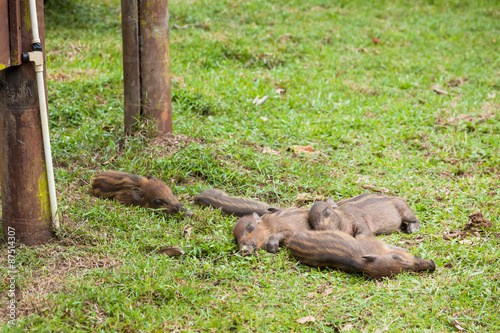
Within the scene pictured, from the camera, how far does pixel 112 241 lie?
4457mm

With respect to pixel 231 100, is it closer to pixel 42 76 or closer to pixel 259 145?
pixel 259 145

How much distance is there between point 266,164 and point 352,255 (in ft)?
6.72

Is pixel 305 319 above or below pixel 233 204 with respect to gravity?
below

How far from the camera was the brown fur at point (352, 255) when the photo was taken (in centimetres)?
421

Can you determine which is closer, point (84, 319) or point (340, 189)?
point (84, 319)

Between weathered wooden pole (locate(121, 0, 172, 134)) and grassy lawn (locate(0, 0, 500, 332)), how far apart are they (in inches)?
9.9

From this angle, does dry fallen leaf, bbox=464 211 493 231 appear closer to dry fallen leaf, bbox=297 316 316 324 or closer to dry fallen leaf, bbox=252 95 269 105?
dry fallen leaf, bbox=297 316 316 324

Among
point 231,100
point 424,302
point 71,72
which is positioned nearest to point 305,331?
point 424,302

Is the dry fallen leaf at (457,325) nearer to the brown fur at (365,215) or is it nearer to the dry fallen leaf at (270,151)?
the brown fur at (365,215)

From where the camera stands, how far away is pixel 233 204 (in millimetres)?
5141

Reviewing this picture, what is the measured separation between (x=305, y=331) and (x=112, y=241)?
188 centimetres

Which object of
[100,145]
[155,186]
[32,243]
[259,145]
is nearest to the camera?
[32,243]

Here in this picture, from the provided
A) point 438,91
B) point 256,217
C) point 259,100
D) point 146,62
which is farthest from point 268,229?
point 438,91

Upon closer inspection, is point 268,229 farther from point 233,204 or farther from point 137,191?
point 137,191
